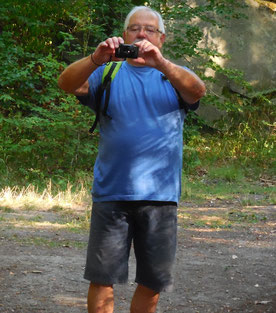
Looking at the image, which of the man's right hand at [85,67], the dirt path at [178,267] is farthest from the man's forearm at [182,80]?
the dirt path at [178,267]

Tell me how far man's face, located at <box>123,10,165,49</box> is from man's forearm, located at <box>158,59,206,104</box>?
211 mm

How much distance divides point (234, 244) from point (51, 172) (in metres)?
4.64

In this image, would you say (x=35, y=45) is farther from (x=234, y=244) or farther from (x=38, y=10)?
(x=234, y=244)

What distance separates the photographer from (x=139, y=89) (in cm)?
294

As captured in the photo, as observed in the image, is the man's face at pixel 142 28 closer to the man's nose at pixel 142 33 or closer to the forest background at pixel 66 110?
the man's nose at pixel 142 33

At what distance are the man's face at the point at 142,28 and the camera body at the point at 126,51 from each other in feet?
0.58

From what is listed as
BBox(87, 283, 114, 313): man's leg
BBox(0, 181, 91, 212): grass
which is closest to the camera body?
BBox(87, 283, 114, 313): man's leg

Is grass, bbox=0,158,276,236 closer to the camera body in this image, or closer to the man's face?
the man's face

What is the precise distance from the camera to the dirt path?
4.36 m

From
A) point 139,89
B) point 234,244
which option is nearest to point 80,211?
point 234,244

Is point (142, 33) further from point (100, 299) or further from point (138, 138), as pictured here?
point (100, 299)

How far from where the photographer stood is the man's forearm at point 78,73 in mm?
2875

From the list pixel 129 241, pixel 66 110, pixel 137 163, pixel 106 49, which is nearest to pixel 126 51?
pixel 106 49

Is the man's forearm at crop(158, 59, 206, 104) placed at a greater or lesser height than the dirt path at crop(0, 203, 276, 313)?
greater
